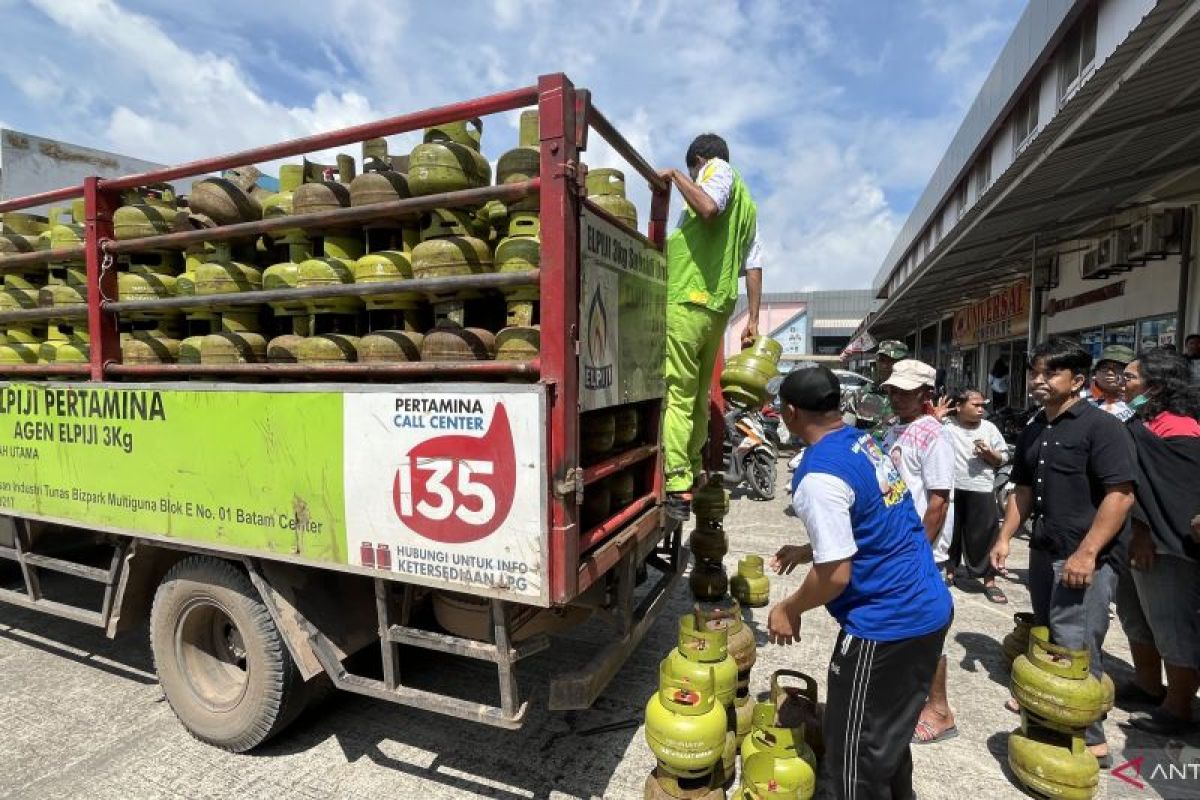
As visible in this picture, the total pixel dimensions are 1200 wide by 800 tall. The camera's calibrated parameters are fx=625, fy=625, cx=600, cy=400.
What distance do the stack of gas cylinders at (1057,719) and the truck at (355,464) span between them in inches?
68.7

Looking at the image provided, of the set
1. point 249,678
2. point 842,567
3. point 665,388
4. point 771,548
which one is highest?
point 665,388

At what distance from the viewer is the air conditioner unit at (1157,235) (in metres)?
8.34

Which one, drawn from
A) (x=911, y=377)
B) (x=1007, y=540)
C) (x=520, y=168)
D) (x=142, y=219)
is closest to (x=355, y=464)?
(x=520, y=168)

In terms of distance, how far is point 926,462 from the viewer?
351 centimetres

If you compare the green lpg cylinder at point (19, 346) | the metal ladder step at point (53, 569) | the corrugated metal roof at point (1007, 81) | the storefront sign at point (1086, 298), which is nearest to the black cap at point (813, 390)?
the metal ladder step at point (53, 569)

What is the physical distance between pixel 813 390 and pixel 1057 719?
6.29 feet

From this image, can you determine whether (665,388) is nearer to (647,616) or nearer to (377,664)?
(647,616)

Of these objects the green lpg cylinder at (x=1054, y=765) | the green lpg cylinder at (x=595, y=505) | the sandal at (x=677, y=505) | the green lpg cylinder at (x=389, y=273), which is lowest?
the green lpg cylinder at (x=1054, y=765)

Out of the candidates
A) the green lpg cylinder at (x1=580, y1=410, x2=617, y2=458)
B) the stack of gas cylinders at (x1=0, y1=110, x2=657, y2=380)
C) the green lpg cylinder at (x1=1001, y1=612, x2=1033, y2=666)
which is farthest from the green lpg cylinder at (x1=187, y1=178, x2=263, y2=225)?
the green lpg cylinder at (x1=1001, y1=612, x2=1033, y2=666)

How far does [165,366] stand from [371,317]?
44.7 inches

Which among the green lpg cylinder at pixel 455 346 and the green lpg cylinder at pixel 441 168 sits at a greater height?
the green lpg cylinder at pixel 441 168

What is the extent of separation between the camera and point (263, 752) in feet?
10.1

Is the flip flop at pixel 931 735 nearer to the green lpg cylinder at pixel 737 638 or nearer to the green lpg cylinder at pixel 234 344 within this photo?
the green lpg cylinder at pixel 737 638

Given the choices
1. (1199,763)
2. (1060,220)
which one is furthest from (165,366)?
(1060,220)
